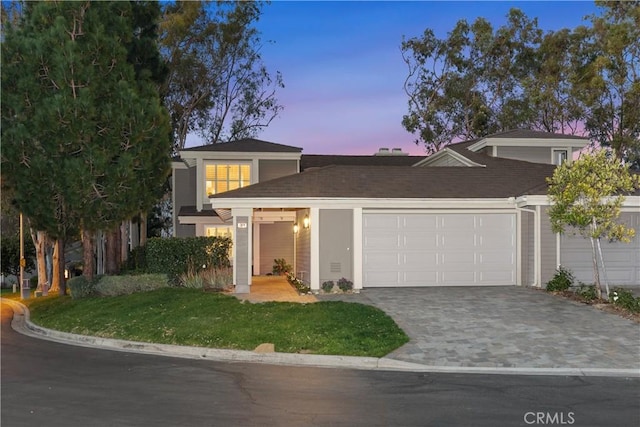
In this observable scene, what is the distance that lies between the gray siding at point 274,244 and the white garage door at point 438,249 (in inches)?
326

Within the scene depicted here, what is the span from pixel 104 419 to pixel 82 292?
1390cm

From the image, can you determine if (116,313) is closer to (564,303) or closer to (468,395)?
(468,395)

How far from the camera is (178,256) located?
20078mm

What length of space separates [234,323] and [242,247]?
4.71 meters

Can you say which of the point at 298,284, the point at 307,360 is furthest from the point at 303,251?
the point at 307,360

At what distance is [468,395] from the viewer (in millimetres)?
8289

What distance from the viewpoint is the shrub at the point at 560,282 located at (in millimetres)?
16812

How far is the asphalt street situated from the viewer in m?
7.09

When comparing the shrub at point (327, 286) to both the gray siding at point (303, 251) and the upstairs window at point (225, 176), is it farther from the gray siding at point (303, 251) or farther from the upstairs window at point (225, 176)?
the upstairs window at point (225, 176)

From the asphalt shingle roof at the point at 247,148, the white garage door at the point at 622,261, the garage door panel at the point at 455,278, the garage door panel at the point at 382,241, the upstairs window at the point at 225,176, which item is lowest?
the garage door panel at the point at 455,278

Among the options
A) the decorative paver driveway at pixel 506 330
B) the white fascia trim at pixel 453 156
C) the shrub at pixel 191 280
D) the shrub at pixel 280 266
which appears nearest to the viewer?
the decorative paver driveway at pixel 506 330

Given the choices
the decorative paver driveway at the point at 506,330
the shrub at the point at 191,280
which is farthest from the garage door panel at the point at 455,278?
the shrub at the point at 191,280

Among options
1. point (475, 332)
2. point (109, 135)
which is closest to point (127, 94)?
point (109, 135)

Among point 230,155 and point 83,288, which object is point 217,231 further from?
point 83,288
